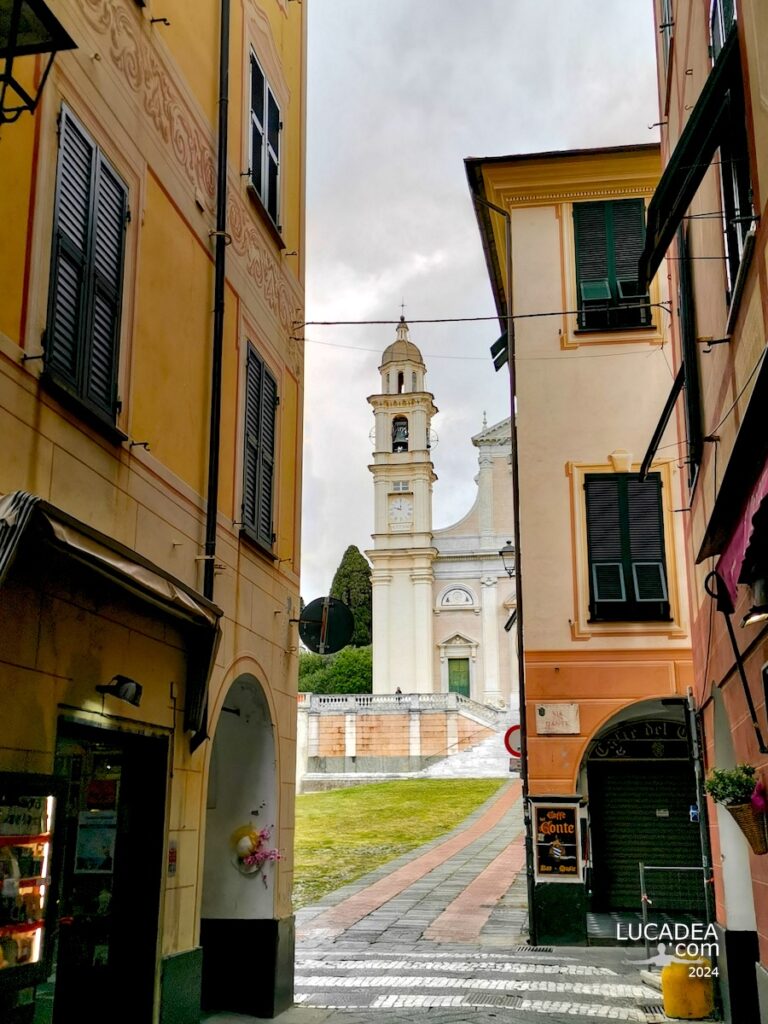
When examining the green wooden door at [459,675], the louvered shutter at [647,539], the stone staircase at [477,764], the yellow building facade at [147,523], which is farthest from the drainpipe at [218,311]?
the green wooden door at [459,675]

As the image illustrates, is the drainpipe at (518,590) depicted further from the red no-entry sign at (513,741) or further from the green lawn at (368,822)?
the green lawn at (368,822)

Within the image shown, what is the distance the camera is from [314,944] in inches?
573

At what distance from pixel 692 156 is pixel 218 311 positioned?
3.94 m

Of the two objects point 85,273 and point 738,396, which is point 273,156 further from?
point 738,396

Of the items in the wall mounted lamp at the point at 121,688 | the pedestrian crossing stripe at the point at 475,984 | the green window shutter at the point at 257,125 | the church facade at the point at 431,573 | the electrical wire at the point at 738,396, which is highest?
the church facade at the point at 431,573

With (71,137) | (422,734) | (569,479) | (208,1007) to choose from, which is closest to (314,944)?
(208,1007)

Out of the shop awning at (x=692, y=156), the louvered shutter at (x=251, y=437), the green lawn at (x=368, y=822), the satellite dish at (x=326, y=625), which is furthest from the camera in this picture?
the green lawn at (x=368, y=822)

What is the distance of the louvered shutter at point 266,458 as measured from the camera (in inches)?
405

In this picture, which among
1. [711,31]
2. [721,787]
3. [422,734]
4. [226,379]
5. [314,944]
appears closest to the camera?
[721,787]

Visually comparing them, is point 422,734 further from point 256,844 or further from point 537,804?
point 256,844

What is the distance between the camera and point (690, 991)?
389 inches

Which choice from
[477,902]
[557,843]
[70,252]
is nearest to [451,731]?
[477,902]

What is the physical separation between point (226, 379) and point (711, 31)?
468 cm

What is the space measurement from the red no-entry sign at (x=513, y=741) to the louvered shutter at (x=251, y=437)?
8413 millimetres
